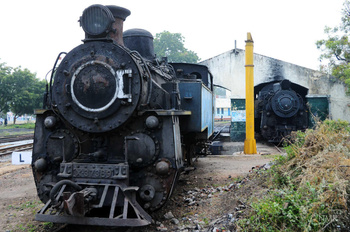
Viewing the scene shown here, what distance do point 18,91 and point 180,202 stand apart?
83.9 ft

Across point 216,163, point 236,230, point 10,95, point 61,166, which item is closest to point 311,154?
point 236,230

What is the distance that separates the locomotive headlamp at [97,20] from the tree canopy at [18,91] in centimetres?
2444

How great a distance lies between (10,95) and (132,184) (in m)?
25.6

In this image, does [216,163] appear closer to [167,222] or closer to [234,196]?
[234,196]

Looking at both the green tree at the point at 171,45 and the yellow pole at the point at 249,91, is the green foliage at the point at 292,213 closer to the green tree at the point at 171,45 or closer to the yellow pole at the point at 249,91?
the yellow pole at the point at 249,91

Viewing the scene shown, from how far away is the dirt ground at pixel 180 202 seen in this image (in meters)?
4.66

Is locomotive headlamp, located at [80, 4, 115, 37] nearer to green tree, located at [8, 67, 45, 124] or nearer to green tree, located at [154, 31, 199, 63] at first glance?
green tree, located at [8, 67, 45, 124]

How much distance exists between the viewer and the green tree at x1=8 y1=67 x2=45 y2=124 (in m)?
26.9

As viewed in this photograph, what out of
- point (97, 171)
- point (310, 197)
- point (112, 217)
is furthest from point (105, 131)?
point (310, 197)

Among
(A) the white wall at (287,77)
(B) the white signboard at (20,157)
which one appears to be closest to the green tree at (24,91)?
(A) the white wall at (287,77)

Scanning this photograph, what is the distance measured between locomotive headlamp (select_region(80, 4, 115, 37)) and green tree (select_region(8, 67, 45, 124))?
24436 mm

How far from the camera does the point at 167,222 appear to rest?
472cm

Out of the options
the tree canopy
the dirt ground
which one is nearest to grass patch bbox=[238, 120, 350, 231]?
the dirt ground

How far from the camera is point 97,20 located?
182 inches
